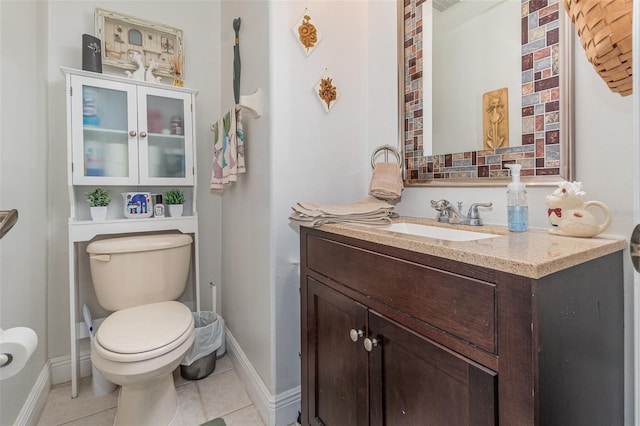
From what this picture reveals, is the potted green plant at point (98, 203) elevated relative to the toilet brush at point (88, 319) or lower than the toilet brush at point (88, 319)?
elevated

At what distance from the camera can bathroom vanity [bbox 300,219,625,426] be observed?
1.77 feet

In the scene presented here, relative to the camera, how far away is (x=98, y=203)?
5.49 ft

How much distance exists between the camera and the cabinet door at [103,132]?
1.59 m

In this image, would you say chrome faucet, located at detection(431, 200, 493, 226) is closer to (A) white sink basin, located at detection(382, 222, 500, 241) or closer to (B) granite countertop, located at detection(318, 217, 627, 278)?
(A) white sink basin, located at detection(382, 222, 500, 241)

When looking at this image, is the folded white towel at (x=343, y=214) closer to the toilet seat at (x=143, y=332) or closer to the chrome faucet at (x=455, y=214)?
the chrome faucet at (x=455, y=214)

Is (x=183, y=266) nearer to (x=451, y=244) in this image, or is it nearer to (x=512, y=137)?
(x=451, y=244)

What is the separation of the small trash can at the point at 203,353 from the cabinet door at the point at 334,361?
0.80 metres

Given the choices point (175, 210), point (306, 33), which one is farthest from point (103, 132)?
point (306, 33)

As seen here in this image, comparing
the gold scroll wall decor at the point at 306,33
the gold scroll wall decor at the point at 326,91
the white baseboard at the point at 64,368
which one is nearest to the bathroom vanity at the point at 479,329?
the gold scroll wall decor at the point at 326,91

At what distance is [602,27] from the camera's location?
2.07 feet

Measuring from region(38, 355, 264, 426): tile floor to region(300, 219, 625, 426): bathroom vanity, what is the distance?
74cm

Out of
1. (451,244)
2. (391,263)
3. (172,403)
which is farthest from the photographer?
(172,403)

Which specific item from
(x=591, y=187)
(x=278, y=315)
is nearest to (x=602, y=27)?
(x=591, y=187)

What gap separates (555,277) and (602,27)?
52 centimetres
